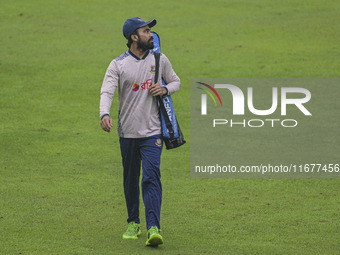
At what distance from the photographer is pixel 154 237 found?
6.86m

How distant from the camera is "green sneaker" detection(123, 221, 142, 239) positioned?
7.36 meters

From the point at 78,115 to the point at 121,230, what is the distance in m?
6.39

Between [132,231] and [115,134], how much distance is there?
5513 mm

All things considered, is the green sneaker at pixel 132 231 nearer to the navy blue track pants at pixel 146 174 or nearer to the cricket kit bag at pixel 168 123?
the navy blue track pants at pixel 146 174

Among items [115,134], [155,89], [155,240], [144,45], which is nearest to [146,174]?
[155,240]

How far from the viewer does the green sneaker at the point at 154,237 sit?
686 cm

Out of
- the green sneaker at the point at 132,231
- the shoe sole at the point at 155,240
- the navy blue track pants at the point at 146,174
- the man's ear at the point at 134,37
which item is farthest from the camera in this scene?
the green sneaker at the point at 132,231

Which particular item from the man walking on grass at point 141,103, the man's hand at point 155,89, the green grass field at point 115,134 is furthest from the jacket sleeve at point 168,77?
the green grass field at point 115,134

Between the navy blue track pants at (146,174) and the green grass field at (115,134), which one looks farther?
the green grass field at (115,134)

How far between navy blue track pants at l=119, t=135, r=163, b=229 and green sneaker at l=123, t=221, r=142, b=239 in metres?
0.05

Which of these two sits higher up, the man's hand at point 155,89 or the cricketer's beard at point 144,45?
the cricketer's beard at point 144,45

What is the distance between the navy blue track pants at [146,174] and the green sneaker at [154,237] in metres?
0.07

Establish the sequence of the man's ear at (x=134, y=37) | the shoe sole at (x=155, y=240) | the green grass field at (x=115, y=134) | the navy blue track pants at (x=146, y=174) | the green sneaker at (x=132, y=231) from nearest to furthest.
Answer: the shoe sole at (x=155, y=240) → the navy blue track pants at (x=146, y=174) → the man's ear at (x=134, y=37) → the green sneaker at (x=132, y=231) → the green grass field at (x=115, y=134)

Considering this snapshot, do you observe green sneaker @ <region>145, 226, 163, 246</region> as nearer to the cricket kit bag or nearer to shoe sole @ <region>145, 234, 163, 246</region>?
shoe sole @ <region>145, 234, 163, 246</region>
